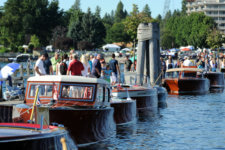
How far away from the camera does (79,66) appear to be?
17.9 meters

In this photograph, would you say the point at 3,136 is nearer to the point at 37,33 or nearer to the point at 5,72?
the point at 5,72

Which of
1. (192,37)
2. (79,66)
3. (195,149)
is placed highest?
(192,37)

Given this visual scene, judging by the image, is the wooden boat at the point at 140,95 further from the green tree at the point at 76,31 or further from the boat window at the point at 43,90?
the green tree at the point at 76,31

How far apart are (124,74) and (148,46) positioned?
8.74m

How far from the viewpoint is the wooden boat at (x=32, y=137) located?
29.2 feet

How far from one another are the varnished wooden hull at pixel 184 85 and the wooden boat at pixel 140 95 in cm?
1056

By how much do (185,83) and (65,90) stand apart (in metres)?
23.0

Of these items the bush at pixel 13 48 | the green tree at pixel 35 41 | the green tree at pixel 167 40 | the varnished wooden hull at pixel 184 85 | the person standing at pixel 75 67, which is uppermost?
the green tree at pixel 167 40

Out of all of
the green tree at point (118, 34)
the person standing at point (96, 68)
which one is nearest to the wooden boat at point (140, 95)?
the person standing at point (96, 68)

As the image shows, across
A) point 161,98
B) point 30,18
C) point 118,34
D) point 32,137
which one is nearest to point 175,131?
point 161,98

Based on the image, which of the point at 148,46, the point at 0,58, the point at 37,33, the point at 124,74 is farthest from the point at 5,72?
the point at 37,33

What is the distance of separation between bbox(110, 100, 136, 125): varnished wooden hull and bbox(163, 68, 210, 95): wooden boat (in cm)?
1634

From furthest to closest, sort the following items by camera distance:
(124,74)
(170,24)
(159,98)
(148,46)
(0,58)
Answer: (170,24) < (0,58) < (148,46) < (159,98) < (124,74)

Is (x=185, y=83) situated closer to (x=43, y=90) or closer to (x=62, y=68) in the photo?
(x=62, y=68)
